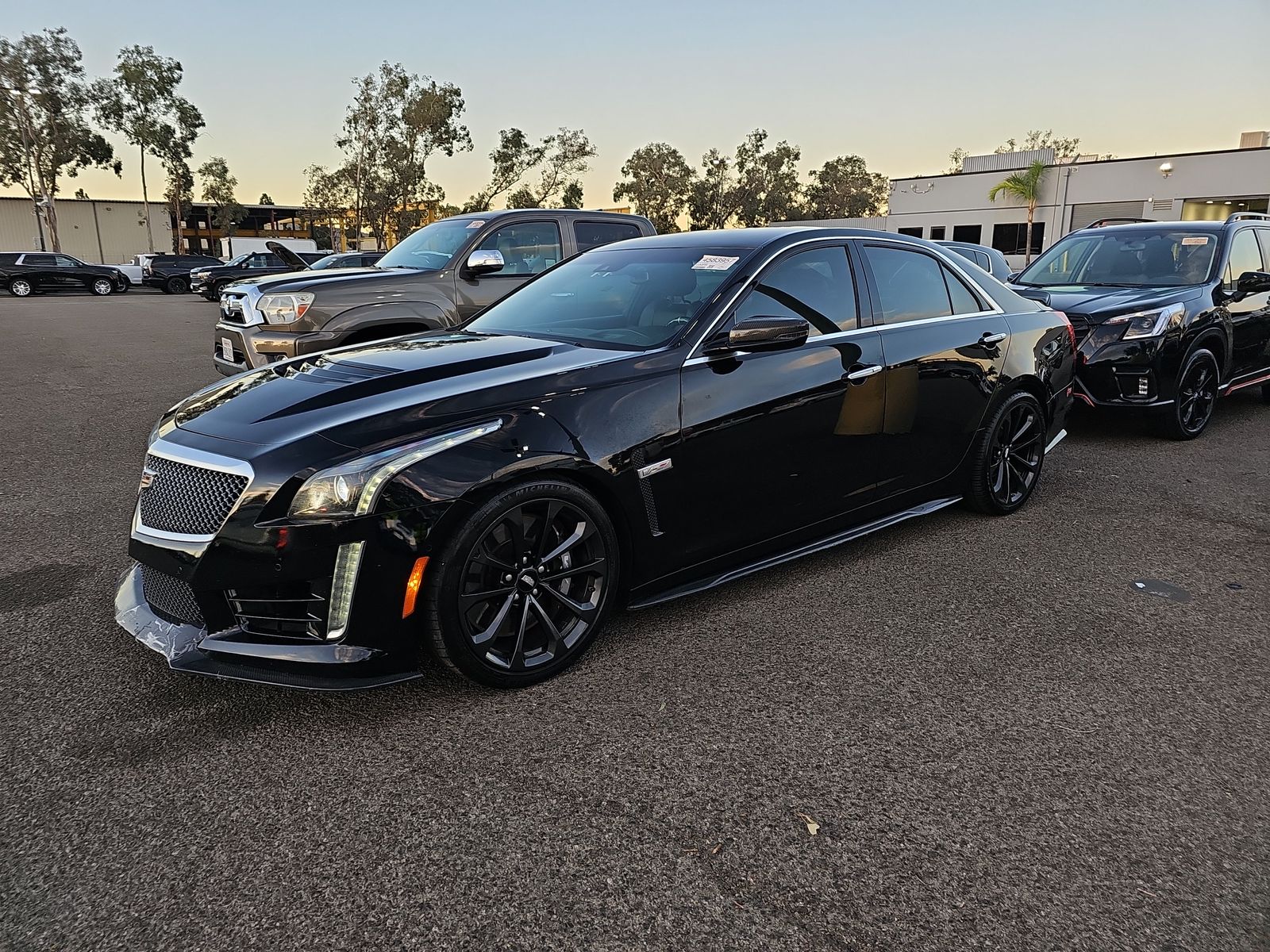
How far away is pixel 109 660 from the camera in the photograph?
3416 mm

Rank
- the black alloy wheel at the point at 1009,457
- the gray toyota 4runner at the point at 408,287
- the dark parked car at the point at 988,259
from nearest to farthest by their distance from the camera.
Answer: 1. the black alloy wheel at the point at 1009,457
2. the gray toyota 4runner at the point at 408,287
3. the dark parked car at the point at 988,259

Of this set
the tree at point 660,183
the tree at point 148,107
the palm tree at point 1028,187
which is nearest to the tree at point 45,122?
the tree at point 148,107

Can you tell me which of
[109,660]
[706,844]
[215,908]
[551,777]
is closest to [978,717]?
[706,844]

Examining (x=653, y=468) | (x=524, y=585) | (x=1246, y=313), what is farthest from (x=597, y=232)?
(x=524, y=585)

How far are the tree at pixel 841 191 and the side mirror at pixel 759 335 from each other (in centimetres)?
6645

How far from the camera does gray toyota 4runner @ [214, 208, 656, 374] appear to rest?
23.5 ft

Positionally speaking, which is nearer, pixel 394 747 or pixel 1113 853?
pixel 1113 853

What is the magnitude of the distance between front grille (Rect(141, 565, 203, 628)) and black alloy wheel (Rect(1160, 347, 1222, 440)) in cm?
707

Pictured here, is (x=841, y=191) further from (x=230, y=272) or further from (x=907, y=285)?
(x=907, y=285)

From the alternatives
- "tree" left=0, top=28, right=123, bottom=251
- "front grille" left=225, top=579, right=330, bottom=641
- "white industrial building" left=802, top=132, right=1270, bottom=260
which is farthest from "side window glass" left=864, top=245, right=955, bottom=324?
"tree" left=0, top=28, right=123, bottom=251

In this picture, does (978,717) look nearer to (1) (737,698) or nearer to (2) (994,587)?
(1) (737,698)

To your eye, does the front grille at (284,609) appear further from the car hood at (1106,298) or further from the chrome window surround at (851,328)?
the car hood at (1106,298)

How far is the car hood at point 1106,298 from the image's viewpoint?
7.04m

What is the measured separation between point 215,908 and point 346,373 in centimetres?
201
